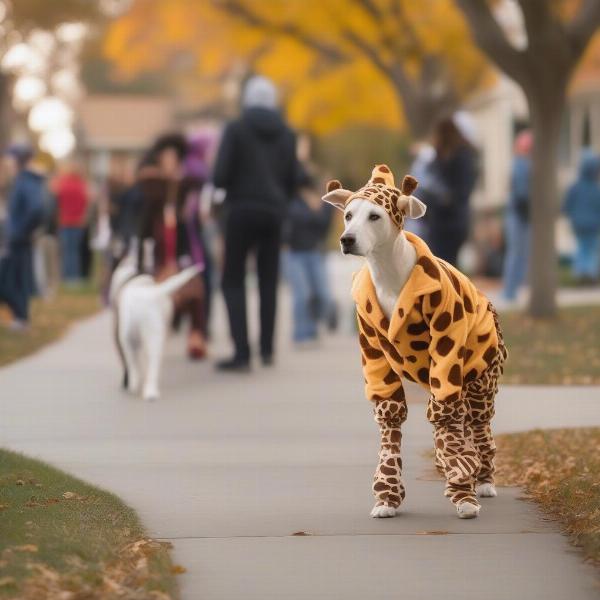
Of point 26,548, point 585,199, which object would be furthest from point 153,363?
point 585,199

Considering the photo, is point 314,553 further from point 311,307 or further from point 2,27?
point 2,27

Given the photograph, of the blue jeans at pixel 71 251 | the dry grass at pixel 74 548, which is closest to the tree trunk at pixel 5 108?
the blue jeans at pixel 71 251

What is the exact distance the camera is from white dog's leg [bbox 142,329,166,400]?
11.6 m

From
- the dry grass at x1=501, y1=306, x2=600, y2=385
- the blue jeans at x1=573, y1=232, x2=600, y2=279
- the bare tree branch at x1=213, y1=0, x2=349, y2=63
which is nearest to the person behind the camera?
the dry grass at x1=501, y1=306, x2=600, y2=385

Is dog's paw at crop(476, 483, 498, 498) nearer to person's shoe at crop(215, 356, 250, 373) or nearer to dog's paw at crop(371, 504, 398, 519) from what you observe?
dog's paw at crop(371, 504, 398, 519)

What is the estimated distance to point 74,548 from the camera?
597 cm

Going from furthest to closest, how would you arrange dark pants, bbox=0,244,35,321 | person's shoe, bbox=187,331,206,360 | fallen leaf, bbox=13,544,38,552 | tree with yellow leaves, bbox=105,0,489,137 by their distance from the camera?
tree with yellow leaves, bbox=105,0,489,137
dark pants, bbox=0,244,35,321
person's shoe, bbox=187,331,206,360
fallen leaf, bbox=13,544,38,552

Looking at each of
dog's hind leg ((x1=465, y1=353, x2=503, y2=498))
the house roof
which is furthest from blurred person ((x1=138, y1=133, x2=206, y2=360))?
the house roof

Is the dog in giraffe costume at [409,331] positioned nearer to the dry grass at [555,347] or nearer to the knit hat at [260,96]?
the dry grass at [555,347]

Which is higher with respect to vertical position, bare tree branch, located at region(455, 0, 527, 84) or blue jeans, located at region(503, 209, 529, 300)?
bare tree branch, located at region(455, 0, 527, 84)

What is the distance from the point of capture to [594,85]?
135 feet

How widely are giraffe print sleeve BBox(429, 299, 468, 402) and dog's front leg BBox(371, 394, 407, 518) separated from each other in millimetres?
269

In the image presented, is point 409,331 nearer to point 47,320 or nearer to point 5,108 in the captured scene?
point 47,320

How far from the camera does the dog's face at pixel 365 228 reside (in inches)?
266
